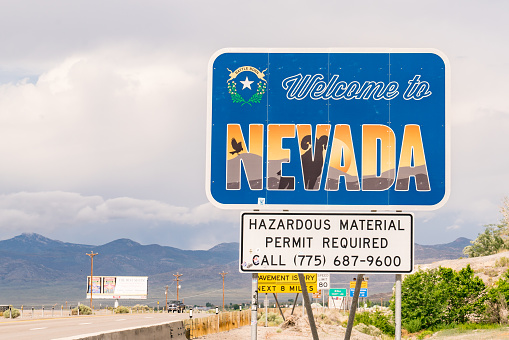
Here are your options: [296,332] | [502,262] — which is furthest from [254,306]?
[502,262]

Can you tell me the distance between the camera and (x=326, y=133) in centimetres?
898

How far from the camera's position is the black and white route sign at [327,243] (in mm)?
8578

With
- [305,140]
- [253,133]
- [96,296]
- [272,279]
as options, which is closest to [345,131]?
[305,140]

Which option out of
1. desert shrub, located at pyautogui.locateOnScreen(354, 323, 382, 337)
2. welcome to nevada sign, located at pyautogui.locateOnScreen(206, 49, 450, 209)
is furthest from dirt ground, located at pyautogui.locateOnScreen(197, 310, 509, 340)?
welcome to nevada sign, located at pyautogui.locateOnScreen(206, 49, 450, 209)

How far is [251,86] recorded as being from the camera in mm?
9070

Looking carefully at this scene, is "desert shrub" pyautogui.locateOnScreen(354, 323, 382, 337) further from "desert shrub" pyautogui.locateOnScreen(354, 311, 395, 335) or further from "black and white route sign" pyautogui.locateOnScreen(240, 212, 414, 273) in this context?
"black and white route sign" pyautogui.locateOnScreen(240, 212, 414, 273)

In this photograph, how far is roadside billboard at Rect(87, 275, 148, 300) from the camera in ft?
467

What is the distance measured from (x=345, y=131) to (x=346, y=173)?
21.6 inches

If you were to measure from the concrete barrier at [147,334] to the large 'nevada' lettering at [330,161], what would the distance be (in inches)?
201

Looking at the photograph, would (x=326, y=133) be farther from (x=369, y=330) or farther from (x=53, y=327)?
(x=53, y=327)

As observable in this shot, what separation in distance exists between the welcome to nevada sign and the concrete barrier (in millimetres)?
5063

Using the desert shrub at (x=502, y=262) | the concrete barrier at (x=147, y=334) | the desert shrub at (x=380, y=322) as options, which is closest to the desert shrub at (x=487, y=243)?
the desert shrub at (x=502, y=262)

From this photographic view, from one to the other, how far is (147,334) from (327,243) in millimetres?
10197

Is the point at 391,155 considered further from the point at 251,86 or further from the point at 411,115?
the point at 251,86
